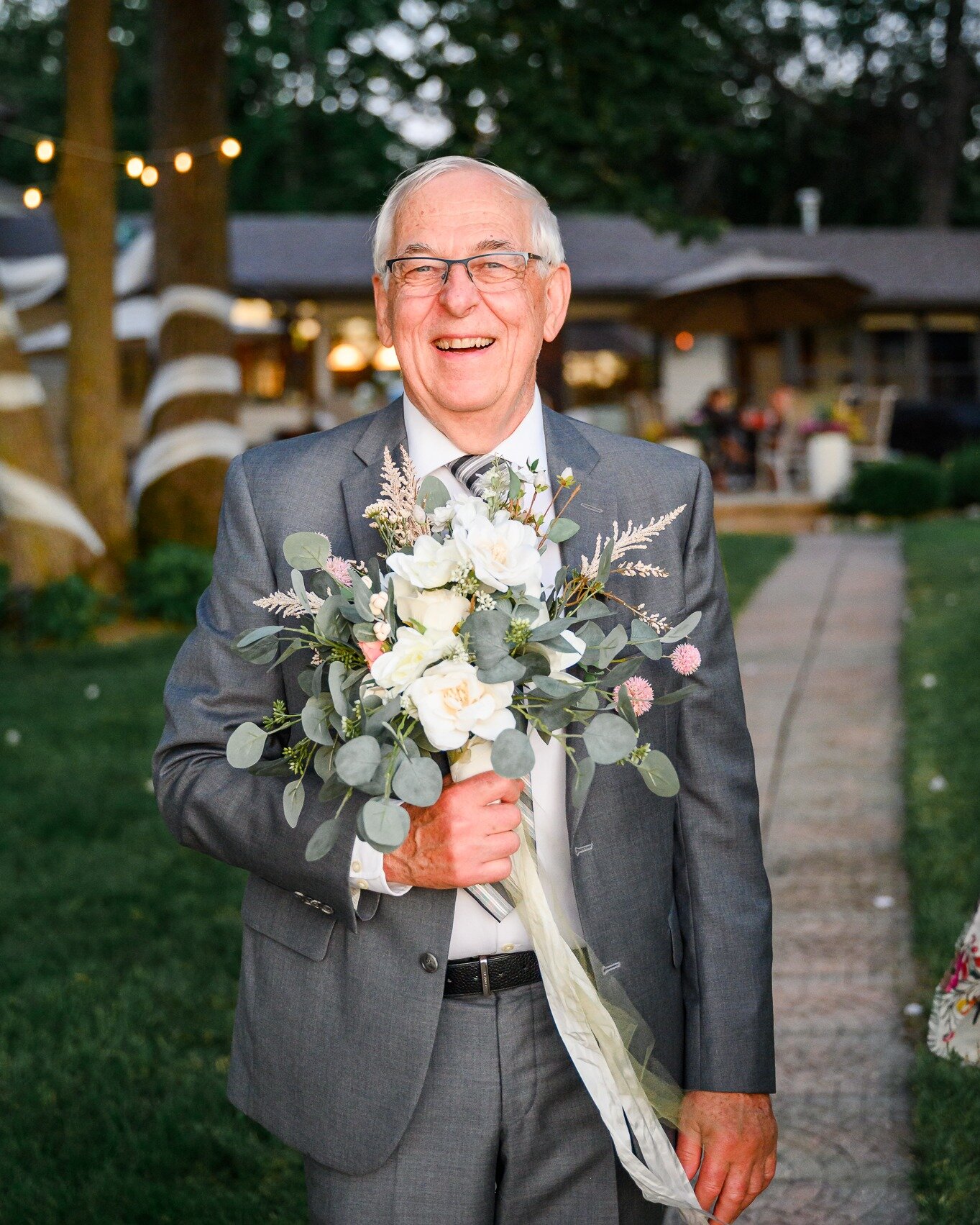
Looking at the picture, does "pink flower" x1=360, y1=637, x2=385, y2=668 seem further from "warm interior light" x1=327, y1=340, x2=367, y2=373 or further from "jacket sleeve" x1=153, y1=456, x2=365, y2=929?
"warm interior light" x1=327, y1=340, x2=367, y2=373

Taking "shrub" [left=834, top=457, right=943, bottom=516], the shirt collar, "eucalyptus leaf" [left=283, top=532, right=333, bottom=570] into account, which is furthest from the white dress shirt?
"shrub" [left=834, top=457, right=943, bottom=516]

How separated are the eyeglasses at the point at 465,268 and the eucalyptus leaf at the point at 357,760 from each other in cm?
82

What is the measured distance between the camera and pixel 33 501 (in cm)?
1024

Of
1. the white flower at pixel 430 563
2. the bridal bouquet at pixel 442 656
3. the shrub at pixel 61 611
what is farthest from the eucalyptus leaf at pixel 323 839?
the shrub at pixel 61 611

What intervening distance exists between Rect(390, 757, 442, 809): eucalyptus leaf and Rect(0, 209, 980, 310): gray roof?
2061cm

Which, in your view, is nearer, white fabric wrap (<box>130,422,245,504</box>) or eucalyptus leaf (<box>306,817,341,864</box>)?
eucalyptus leaf (<box>306,817,341,864</box>)

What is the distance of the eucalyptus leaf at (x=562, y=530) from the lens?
5.60 ft

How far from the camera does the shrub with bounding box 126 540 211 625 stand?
10523 mm

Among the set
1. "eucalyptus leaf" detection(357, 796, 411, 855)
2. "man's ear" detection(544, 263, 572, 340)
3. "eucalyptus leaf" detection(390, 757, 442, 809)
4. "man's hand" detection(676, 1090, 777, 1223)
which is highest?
"man's ear" detection(544, 263, 572, 340)

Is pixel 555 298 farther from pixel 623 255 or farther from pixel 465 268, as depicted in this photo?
pixel 623 255

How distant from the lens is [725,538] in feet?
51.1

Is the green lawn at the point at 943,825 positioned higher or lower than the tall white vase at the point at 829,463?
lower

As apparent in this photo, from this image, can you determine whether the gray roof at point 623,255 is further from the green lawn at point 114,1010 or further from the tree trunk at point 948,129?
the green lawn at point 114,1010

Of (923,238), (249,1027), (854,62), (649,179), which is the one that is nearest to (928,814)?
(249,1027)
